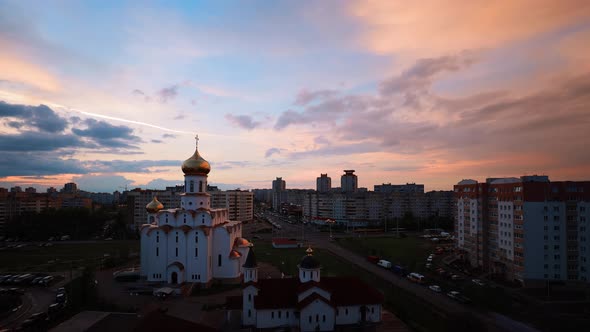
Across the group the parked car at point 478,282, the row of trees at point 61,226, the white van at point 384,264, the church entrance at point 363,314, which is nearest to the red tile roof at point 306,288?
the church entrance at point 363,314

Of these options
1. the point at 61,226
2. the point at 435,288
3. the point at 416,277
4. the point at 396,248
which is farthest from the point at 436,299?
the point at 61,226

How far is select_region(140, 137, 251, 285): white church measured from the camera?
33.2 metres

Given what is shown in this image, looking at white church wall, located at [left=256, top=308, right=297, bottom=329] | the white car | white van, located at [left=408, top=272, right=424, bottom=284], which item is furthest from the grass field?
the white car

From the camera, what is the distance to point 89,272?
27172 mm

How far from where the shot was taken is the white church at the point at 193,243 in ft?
109

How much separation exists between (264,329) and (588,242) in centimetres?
3027

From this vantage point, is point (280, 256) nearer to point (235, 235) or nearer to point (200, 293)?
point (235, 235)

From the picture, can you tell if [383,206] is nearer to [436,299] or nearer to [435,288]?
[435,288]

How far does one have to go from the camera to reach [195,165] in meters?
36.1

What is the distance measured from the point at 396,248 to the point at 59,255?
4918 centimetres

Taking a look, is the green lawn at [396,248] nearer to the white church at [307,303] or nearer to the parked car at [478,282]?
the parked car at [478,282]

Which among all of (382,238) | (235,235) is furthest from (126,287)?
(382,238)

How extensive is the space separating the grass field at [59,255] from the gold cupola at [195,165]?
1641 cm

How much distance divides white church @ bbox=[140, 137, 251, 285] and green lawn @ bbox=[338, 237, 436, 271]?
2004 centimetres
